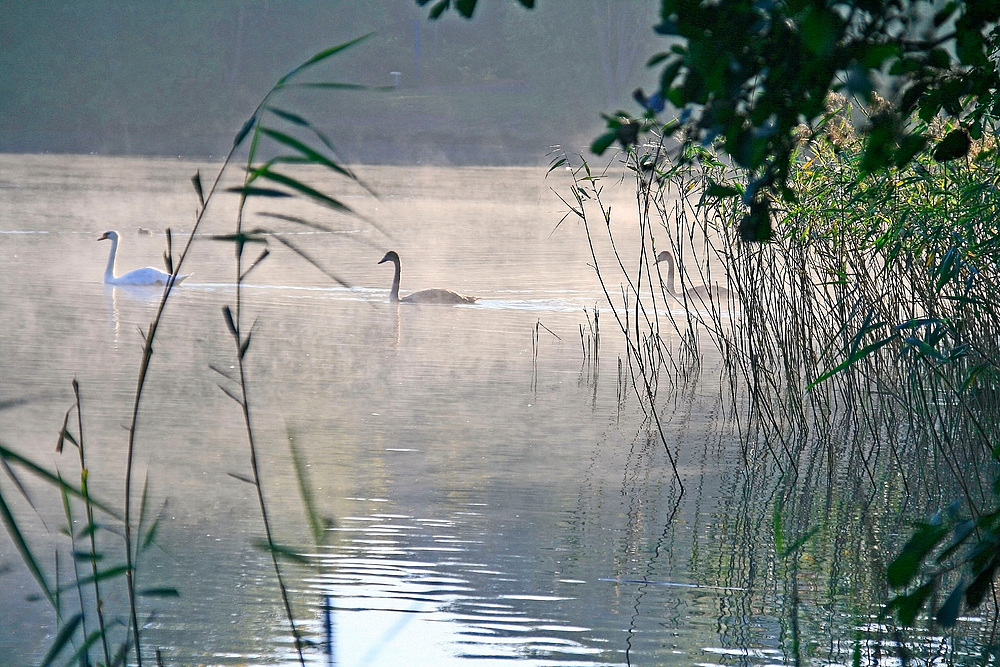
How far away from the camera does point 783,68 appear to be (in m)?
2.16

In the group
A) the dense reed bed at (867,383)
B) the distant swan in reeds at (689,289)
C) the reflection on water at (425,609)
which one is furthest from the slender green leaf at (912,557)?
the distant swan in reeds at (689,289)

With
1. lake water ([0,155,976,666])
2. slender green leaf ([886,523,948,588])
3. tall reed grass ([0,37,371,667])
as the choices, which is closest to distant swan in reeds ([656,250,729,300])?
lake water ([0,155,976,666])

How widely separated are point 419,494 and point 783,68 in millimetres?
3283

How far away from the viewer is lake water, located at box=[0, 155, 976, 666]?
3652mm

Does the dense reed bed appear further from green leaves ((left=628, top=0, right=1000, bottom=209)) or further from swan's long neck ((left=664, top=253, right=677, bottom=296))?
swan's long neck ((left=664, top=253, right=677, bottom=296))

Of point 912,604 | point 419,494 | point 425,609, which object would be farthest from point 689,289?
point 912,604

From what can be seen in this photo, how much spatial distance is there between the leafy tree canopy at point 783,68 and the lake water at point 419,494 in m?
1.30

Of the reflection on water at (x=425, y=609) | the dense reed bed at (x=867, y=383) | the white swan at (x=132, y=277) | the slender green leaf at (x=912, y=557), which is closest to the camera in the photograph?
the slender green leaf at (x=912, y=557)

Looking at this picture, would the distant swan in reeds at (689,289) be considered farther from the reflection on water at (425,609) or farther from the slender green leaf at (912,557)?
the slender green leaf at (912,557)

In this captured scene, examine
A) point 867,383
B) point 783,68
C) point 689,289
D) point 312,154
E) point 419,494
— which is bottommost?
point 419,494

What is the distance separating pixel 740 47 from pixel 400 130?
124ft

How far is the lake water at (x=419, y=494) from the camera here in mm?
3652

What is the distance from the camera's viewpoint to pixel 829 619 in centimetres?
384

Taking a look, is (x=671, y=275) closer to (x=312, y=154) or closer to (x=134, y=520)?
(x=134, y=520)
